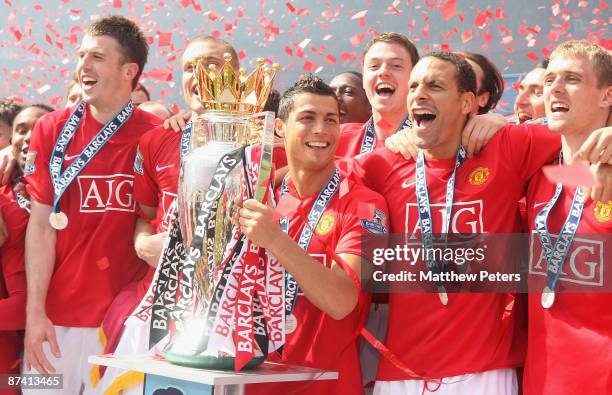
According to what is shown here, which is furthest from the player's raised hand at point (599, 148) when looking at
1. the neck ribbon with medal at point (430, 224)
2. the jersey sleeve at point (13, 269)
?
the jersey sleeve at point (13, 269)

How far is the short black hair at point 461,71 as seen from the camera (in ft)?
10.4

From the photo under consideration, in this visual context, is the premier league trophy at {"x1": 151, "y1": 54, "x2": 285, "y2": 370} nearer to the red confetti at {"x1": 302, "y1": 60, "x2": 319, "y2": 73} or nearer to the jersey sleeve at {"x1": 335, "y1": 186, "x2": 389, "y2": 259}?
the jersey sleeve at {"x1": 335, "y1": 186, "x2": 389, "y2": 259}

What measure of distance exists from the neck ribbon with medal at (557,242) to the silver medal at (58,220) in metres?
2.14

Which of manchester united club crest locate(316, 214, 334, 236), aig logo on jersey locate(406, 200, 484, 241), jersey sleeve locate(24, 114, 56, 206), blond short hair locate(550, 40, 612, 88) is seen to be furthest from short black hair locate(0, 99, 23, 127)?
blond short hair locate(550, 40, 612, 88)

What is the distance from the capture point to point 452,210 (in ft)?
9.84

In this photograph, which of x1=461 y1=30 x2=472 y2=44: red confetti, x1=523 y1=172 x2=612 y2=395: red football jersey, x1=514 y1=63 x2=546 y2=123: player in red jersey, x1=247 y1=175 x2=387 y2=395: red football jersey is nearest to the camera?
x1=523 y1=172 x2=612 y2=395: red football jersey

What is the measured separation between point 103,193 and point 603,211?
2.22 metres

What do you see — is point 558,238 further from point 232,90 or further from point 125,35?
point 125,35

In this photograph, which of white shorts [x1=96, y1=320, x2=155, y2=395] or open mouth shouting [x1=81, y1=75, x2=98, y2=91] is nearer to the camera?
white shorts [x1=96, y1=320, x2=155, y2=395]

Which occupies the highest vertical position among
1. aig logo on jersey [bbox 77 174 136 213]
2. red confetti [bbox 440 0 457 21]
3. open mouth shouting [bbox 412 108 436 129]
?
red confetti [bbox 440 0 457 21]

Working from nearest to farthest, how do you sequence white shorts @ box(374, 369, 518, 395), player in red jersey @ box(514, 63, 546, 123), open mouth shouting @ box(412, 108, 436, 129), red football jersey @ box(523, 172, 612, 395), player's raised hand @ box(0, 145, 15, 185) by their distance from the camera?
red football jersey @ box(523, 172, 612, 395) → white shorts @ box(374, 369, 518, 395) → open mouth shouting @ box(412, 108, 436, 129) → player's raised hand @ box(0, 145, 15, 185) → player in red jersey @ box(514, 63, 546, 123)

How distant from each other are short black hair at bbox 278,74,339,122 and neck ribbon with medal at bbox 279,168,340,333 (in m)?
0.31

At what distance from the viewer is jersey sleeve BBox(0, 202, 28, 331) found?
400 cm

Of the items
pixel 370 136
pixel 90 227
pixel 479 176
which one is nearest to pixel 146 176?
pixel 90 227
